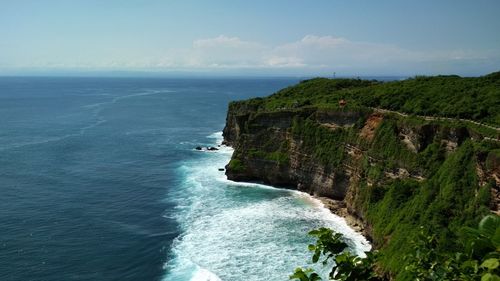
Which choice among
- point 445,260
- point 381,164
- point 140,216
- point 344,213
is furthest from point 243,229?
point 445,260

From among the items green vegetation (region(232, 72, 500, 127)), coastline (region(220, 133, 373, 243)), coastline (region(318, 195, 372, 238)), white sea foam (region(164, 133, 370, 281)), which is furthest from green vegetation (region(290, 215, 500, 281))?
green vegetation (region(232, 72, 500, 127))

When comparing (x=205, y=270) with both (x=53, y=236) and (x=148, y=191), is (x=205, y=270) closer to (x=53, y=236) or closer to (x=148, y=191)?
(x=53, y=236)

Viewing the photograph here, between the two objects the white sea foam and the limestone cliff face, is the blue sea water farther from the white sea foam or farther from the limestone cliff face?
the limestone cliff face

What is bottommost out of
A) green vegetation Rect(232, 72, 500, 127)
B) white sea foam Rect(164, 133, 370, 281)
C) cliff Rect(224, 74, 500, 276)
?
white sea foam Rect(164, 133, 370, 281)

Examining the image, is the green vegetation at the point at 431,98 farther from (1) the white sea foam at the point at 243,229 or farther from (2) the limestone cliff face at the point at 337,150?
(1) the white sea foam at the point at 243,229

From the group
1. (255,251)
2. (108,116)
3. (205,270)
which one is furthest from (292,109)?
(108,116)

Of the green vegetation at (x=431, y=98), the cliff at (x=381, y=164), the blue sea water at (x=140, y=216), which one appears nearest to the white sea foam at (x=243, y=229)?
the blue sea water at (x=140, y=216)
